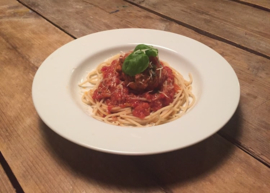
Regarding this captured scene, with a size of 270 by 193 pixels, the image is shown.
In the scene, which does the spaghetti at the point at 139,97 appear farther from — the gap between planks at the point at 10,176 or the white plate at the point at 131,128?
the gap between planks at the point at 10,176

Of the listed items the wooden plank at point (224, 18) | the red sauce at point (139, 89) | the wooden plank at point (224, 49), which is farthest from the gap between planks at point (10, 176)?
the wooden plank at point (224, 18)

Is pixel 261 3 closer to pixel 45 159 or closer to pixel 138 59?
pixel 138 59

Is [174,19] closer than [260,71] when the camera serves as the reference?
No

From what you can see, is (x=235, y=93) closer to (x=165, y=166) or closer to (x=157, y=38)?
(x=165, y=166)

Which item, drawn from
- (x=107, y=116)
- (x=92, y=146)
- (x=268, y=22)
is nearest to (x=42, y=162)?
(x=92, y=146)

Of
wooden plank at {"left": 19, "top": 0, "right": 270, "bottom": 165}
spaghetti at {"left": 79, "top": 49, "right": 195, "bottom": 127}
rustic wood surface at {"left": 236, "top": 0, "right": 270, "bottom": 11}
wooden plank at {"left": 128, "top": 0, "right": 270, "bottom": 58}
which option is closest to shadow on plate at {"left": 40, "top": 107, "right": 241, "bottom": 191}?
wooden plank at {"left": 19, "top": 0, "right": 270, "bottom": 165}

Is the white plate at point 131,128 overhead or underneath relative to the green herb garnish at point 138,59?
underneath

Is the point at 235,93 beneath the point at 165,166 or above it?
above
